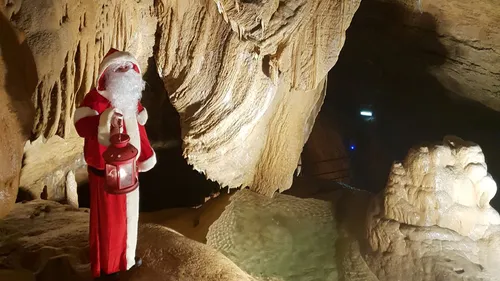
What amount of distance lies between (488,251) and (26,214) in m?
2.69

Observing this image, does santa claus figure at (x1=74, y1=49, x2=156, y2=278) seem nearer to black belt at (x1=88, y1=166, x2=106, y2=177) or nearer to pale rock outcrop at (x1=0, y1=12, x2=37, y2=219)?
black belt at (x1=88, y1=166, x2=106, y2=177)

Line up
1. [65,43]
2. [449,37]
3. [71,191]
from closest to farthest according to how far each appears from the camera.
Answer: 1. [65,43]
2. [71,191]
3. [449,37]

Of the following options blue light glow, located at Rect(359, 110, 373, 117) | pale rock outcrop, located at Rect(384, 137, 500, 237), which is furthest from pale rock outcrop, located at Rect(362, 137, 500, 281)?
blue light glow, located at Rect(359, 110, 373, 117)

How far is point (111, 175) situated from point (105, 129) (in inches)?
7.1

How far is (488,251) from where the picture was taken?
301 cm

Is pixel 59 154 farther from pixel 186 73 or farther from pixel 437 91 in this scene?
pixel 437 91

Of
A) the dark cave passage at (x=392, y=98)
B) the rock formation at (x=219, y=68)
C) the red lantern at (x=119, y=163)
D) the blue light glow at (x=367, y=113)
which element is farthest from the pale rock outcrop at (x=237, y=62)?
the blue light glow at (x=367, y=113)

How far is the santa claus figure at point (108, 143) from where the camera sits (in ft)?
6.61

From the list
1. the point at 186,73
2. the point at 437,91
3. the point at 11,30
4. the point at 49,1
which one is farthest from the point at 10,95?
the point at 437,91

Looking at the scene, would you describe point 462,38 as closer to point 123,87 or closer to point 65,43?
point 65,43

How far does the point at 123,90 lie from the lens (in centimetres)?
204

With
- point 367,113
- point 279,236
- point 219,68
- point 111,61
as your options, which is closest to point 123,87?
point 111,61

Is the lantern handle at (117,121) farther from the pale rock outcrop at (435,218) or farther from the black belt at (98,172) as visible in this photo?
the pale rock outcrop at (435,218)

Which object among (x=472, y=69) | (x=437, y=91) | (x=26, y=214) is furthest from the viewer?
(x=437, y=91)
